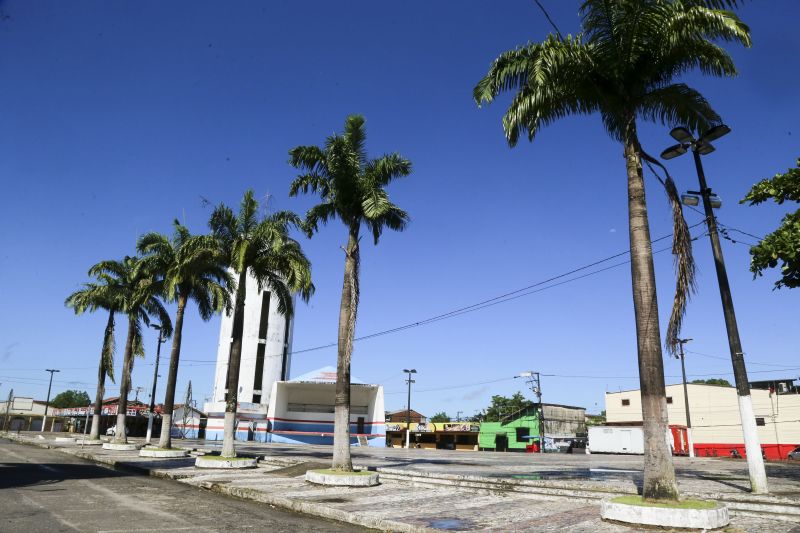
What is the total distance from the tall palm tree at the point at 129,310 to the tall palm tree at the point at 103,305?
339mm

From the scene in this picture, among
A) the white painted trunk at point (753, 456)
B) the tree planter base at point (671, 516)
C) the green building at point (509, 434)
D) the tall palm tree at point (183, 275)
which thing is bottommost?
the green building at point (509, 434)

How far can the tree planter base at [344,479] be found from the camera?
15.6 meters

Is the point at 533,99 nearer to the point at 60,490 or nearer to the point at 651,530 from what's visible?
the point at 651,530

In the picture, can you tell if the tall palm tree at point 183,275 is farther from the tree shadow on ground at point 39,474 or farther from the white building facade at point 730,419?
the white building facade at point 730,419

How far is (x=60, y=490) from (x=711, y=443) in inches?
2419

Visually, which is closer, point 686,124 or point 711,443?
point 686,124

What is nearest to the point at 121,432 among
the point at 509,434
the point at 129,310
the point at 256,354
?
the point at 129,310

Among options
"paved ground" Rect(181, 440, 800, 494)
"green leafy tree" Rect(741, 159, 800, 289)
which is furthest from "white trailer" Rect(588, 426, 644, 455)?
"green leafy tree" Rect(741, 159, 800, 289)

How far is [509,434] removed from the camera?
62.1m

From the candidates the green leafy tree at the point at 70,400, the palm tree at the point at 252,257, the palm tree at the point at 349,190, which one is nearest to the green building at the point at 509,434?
the palm tree at the point at 252,257

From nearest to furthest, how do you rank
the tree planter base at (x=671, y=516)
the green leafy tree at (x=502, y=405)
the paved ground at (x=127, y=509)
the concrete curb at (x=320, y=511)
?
the tree planter base at (x=671, y=516)
the paved ground at (x=127, y=509)
the concrete curb at (x=320, y=511)
the green leafy tree at (x=502, y=405)

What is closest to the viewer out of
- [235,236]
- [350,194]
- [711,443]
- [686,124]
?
[686,124]

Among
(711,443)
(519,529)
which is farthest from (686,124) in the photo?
(711,443)

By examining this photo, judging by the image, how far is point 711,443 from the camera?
57094mm
